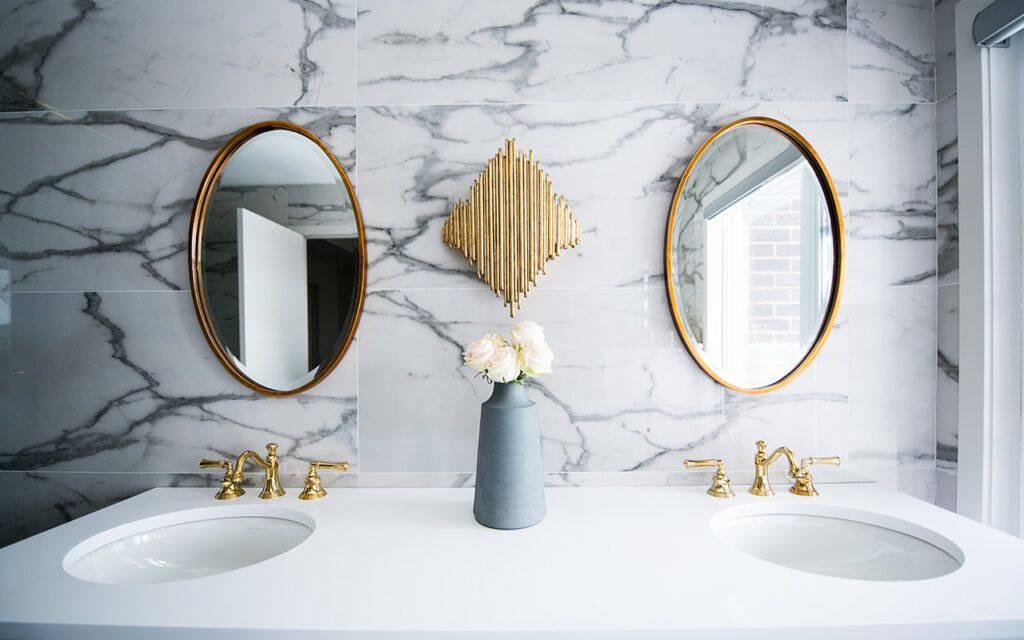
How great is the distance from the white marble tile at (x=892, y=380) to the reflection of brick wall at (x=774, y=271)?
6.7 inches

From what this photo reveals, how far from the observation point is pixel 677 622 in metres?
0.67

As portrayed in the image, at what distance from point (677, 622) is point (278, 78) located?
141 centimetres

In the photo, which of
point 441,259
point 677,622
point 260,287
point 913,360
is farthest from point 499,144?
point 913,360

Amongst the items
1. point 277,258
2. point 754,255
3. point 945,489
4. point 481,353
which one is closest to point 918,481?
point 945,489

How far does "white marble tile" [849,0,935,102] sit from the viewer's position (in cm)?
121

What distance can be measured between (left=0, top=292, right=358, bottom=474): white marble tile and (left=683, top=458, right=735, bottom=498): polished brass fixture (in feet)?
2.72

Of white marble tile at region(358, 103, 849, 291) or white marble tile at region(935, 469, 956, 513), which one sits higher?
white marble tile at region(358, 103, 849, 291)

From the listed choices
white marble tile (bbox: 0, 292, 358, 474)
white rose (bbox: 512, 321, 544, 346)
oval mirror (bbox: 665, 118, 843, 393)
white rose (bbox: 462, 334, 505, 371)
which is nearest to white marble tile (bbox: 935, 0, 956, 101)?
oval mirror (bbox: 665, 118, 843, 393)

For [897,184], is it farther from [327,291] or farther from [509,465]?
[327,291]

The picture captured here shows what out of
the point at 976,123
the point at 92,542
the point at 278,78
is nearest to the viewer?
the point at 92,542

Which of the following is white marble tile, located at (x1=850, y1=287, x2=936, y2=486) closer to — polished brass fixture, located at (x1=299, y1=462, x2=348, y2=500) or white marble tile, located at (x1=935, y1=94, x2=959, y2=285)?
white marble tile, located at (x1=935, y1=94, x2=959, y2=285)

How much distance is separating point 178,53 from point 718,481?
1683 millimetres

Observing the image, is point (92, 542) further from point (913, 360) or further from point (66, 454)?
point (913, 360)

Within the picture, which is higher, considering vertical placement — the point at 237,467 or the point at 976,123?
the point at 976,123
